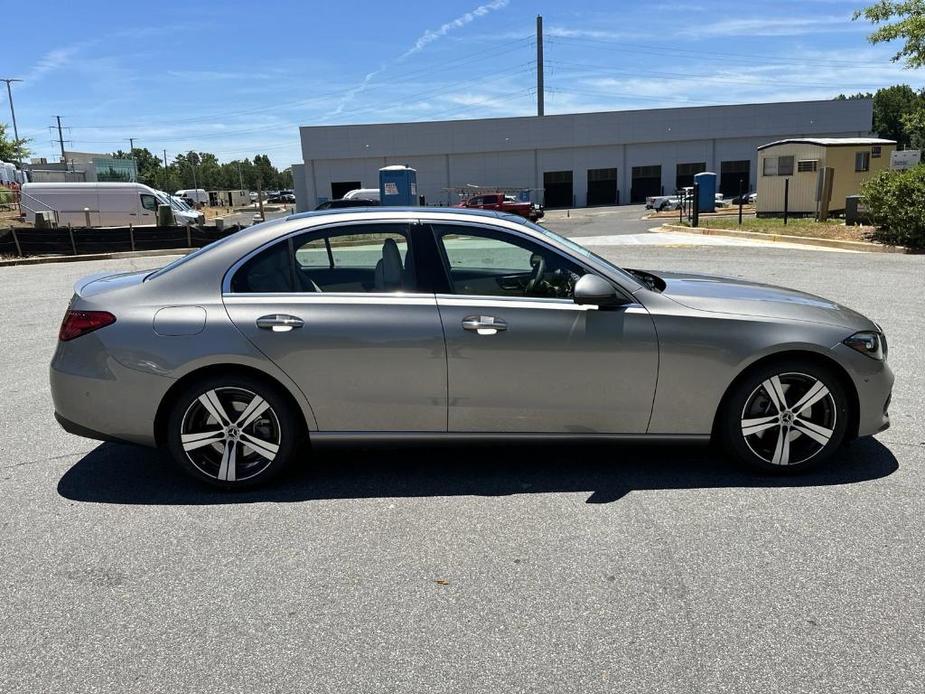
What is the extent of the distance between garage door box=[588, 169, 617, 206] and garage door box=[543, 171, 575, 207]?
180 cm

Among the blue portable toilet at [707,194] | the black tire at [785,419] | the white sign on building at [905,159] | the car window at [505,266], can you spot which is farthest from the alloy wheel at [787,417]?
the blue portable toilet at [707,194]

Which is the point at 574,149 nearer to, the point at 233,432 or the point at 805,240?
the point at 805,240

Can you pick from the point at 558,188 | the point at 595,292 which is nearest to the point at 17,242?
the point at 595,292

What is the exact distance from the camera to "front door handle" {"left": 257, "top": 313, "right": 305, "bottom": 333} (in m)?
3.90

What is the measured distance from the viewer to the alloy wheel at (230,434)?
3.98 metres

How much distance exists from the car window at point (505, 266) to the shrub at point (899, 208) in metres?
16.0

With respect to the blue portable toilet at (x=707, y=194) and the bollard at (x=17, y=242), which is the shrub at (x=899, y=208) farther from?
the bollard at (x=17, y=242)

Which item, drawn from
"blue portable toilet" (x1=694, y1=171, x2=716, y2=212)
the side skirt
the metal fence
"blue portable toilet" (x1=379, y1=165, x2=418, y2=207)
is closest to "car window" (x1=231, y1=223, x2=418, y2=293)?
the side skirt

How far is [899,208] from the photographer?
17125mm

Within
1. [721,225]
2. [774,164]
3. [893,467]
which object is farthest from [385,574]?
[774,164]

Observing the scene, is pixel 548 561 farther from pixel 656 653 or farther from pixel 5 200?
pixel 5 200

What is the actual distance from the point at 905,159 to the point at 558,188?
42.9m

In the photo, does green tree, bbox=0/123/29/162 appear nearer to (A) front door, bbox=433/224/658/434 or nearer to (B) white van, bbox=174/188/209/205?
(B) white van, bbox=174/188/209/205

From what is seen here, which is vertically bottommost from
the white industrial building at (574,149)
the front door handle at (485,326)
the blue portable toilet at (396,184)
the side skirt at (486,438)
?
the side skirt at (486,438)
